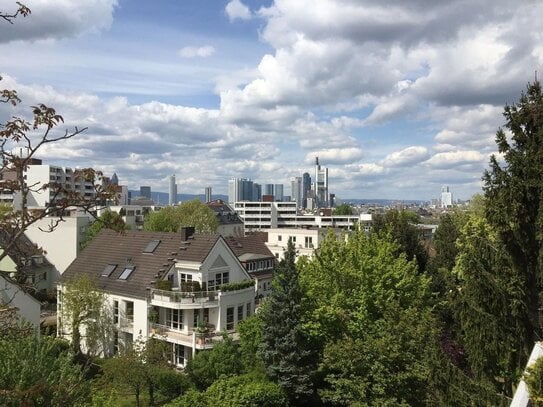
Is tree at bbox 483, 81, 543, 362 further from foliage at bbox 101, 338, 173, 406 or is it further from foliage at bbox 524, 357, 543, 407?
foliage at bbox 101, 338, 173, 406

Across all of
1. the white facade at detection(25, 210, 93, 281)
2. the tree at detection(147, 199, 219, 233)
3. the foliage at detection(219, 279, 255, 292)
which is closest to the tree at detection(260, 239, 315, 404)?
the foliage at detection(219, 279, 255, 292)

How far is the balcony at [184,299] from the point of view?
31547 millimetres

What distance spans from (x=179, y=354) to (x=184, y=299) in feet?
13.0

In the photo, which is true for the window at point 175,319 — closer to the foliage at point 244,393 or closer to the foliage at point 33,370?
the foliage at point 244,393

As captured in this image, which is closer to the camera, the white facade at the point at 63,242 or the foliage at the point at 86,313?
the foliage at the point at 86,313

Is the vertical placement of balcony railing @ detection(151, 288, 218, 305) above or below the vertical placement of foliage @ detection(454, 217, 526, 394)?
below

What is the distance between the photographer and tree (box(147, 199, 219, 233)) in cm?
6919

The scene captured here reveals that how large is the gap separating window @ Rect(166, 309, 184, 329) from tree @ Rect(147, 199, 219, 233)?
117 ft

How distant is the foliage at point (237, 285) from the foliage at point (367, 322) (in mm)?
6524

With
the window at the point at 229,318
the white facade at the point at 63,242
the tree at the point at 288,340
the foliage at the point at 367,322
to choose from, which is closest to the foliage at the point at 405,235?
the foliage at the point at 367,322

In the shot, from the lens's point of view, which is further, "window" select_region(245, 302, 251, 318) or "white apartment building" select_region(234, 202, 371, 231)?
"white apartment building" select_region(234, 202, 371, 231)

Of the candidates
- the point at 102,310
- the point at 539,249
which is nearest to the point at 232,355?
the point at 102,310

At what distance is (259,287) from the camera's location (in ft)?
164

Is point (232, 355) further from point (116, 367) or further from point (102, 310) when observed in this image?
point (102, 310)
